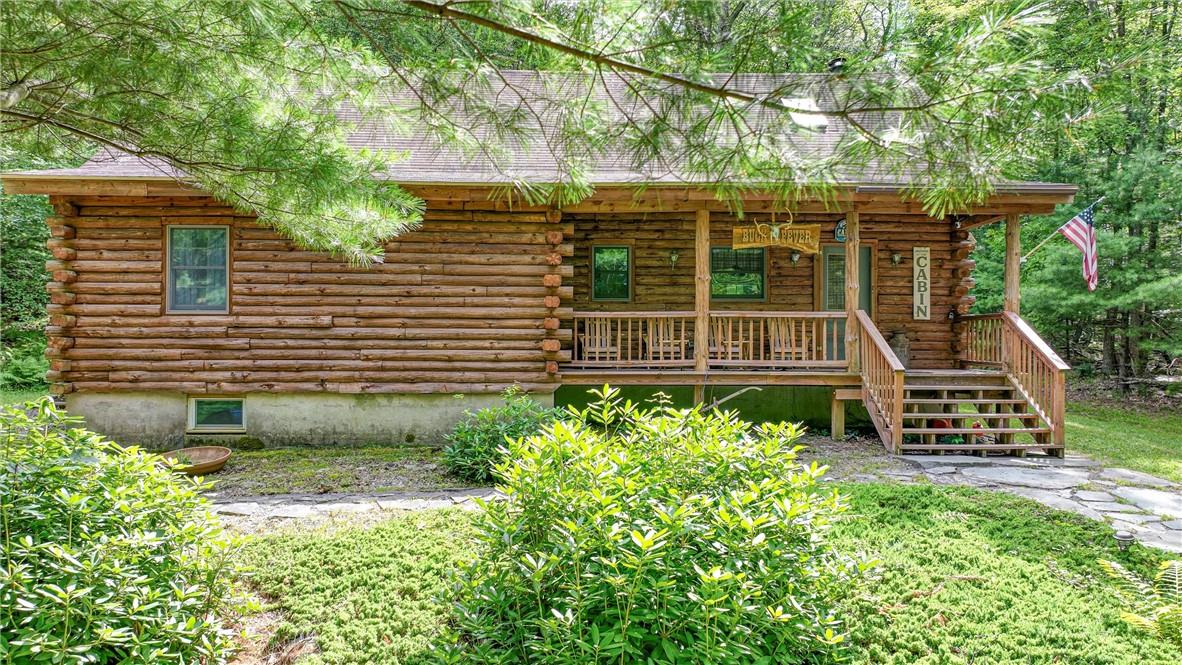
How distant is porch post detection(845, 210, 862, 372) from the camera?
8.23 m

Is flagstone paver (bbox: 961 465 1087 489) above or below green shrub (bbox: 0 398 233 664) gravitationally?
below

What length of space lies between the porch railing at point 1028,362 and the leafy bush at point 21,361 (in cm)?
1788

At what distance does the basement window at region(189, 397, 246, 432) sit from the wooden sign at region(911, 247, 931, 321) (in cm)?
1057

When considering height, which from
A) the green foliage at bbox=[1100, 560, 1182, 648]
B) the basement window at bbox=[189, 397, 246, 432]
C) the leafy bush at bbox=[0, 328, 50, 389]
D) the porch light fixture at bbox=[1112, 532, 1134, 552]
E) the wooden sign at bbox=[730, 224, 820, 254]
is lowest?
the green foliage at bbox=[1100, 560, 1182, 648]

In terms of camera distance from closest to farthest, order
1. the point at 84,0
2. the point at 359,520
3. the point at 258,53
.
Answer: the point at 84,0 → the point at 258,53 → the point at 359,520

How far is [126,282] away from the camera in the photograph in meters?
8.23

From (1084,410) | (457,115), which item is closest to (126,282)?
(457,115)

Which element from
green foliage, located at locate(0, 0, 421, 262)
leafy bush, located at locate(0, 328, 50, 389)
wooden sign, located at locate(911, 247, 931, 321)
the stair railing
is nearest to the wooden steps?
the stair railing

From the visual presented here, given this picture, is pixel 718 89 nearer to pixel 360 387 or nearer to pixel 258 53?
pixel 258 53

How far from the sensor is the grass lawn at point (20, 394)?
12320 mm

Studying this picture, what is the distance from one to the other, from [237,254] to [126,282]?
1544 mm

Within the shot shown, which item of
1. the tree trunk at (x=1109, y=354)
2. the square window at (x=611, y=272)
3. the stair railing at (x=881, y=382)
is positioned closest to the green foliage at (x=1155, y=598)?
the stair railing at (x=881, y=382)

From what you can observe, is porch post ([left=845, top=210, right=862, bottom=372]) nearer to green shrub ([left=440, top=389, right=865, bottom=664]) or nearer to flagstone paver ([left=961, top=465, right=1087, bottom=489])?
flagstone paver ([left=961, top=465, right=1087, bottom=489])

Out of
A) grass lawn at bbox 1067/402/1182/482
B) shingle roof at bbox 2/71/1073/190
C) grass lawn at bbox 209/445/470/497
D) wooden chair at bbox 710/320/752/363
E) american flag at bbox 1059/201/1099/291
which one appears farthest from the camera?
american flag at bbox 1059/201/1099/291
